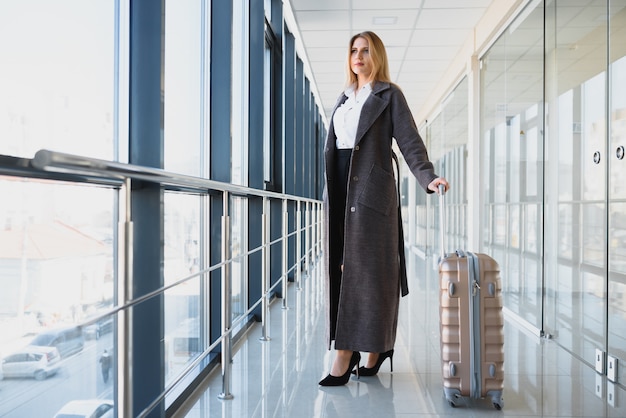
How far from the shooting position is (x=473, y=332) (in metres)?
1.94

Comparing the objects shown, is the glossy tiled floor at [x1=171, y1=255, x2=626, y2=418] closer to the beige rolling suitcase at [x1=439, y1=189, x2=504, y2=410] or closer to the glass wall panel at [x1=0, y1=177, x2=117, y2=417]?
the beige rolling suitcase at [x1=439, y1=189, x2=504, y2=410]

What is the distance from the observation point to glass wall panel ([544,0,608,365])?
8.44 ft

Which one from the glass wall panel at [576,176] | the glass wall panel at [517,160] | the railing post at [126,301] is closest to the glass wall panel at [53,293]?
the railing post at [126,301]

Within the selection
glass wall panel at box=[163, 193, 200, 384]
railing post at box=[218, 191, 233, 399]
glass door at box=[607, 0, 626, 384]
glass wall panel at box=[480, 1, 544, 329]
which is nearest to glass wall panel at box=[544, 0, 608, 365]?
glass door at box=[607, 0, 626, 384]

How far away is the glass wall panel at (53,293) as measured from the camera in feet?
3.36

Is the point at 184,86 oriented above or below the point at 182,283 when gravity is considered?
above

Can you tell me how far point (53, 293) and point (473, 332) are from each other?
52.5 inches

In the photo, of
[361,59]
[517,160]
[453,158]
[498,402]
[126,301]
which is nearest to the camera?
[126,301]

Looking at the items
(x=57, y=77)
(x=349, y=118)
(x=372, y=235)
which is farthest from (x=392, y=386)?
(x=57, y=77)

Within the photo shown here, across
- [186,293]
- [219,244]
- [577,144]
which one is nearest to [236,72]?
[219,244]

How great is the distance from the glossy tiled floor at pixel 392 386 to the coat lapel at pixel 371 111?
936 millimetres

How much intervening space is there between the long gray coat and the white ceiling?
2.90 m

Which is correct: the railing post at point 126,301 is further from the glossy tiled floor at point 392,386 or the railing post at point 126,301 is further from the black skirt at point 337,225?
the black skirt at point 337,225

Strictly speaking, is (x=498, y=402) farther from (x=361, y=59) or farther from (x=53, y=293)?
(x=53, y=293)
